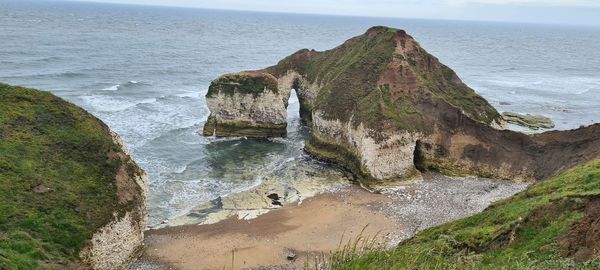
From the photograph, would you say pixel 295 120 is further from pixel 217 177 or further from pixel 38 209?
pixel 38 209

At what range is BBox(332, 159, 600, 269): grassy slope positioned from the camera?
14836mm

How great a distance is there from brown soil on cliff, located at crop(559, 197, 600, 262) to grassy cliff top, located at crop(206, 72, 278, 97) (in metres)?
37.1

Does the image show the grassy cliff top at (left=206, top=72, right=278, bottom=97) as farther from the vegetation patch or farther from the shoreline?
the shoreline

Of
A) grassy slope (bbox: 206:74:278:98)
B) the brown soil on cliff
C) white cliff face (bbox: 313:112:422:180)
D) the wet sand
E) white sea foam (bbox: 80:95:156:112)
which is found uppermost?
the brown soil on cliff

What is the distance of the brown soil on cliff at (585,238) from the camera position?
47.4ft

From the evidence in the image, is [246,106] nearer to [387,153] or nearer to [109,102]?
[387,153]

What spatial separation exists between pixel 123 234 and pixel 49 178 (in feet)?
15.4

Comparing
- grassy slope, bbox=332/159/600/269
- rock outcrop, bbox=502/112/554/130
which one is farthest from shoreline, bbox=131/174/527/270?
rock outcrop, bbox=502/112/554/130

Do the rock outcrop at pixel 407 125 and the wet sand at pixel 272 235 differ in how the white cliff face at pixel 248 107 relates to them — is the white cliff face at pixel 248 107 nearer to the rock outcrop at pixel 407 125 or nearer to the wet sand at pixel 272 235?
the rock outcrop at pixel 407 125

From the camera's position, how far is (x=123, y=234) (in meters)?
26.1

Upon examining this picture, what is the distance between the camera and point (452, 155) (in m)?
41.5

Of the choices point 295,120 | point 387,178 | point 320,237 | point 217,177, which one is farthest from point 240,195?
point 295,120

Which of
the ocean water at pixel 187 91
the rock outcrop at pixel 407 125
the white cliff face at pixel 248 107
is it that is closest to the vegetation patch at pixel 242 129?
the rock outcrop at pixel 407 125

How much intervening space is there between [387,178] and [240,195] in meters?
11.4
